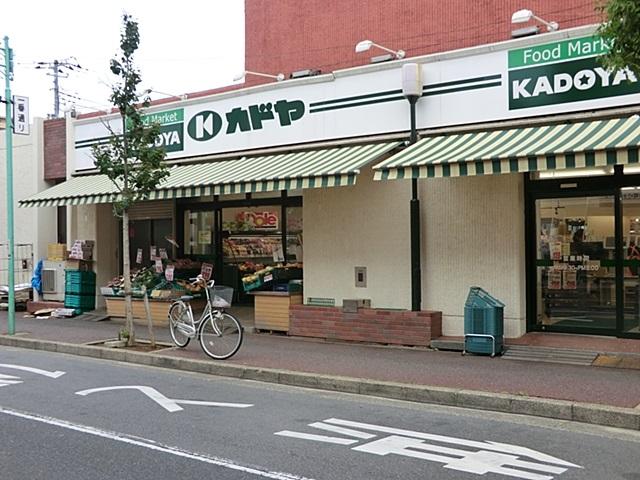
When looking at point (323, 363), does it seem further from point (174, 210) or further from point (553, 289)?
point (174, 210)

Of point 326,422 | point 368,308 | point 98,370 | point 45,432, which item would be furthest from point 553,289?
point 45,432

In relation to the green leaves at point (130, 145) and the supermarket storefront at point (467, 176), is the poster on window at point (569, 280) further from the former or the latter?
the green leaves at point (130, 145)

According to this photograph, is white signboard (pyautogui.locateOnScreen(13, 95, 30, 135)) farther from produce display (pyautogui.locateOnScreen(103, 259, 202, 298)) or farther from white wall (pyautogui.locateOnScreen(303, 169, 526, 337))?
white wall (pyautogui.locateOnScreen(303, 169, 526, 337))

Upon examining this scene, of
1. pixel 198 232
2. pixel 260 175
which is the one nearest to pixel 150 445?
pixel 260 175

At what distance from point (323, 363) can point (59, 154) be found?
35.1ft

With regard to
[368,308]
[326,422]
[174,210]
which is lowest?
[326,422]

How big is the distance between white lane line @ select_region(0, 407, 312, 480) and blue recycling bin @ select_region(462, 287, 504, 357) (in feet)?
18.2

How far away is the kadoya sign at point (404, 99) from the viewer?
33.6 ft

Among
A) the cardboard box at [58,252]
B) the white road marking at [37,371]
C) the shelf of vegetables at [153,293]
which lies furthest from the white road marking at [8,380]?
the cardboard box at [58,252]

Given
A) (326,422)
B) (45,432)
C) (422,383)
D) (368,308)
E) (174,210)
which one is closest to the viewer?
(45,432)

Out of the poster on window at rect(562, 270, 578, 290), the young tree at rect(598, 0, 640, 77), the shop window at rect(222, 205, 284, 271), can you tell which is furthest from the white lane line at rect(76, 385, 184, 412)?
the shop window at rect(222, 205, 284, 271)

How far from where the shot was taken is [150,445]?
6195mm

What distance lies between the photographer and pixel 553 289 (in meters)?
11.3

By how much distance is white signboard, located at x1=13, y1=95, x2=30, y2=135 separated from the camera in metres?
14.8
